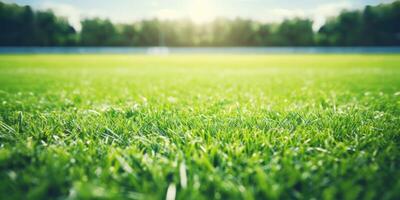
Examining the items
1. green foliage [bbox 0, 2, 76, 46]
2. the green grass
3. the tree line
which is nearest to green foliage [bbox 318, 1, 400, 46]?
the tree line

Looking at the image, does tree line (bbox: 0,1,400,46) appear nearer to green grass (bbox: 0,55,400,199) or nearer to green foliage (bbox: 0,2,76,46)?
green foliage (bbox: 0,2,76,46)

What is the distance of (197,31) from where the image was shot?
238ft

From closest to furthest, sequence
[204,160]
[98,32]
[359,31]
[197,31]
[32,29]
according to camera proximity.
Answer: [204,160] → [359,31] → [32,29] → [98,32] → [197,31]

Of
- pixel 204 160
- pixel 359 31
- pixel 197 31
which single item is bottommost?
pixel 204 160

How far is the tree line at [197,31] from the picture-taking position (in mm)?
52906

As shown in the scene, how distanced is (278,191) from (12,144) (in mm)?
1648

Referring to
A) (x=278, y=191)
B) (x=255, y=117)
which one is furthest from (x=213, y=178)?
(x=255, y=117)

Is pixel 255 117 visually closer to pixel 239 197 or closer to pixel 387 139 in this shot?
pixel 387 139

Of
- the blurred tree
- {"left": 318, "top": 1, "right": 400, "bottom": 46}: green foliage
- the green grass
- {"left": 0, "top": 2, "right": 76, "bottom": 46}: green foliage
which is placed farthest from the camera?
the blurred tree

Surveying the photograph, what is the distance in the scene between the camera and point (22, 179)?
1.17 meters

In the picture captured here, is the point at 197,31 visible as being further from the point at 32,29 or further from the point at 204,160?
the point at 204,160

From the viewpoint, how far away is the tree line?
5291 cm

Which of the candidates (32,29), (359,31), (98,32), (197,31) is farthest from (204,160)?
(197,31)

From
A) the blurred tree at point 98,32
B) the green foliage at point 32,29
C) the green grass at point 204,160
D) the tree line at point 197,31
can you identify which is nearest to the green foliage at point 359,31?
the tree line at point 197,31
